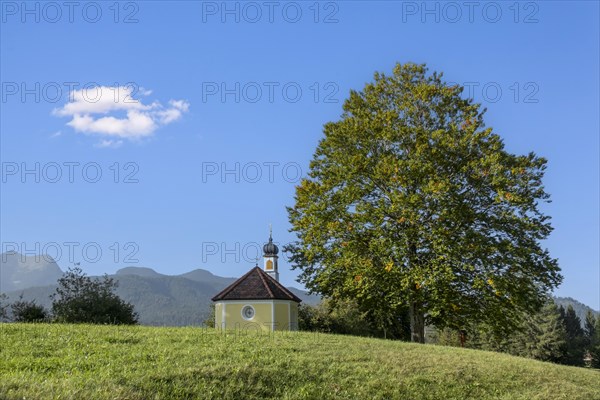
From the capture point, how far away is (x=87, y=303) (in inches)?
1174

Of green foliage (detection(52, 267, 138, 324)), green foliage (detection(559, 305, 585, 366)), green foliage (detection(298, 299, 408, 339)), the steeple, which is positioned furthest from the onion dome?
green foliage (detection(559, 305, 585, 366))

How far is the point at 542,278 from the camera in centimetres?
2772

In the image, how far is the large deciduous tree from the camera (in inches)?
1038

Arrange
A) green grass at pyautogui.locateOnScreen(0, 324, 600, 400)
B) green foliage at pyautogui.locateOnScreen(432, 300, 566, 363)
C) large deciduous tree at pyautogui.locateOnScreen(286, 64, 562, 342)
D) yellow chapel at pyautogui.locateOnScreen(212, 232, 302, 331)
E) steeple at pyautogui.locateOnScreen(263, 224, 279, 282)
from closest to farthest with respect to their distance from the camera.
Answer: green grass at pyautogui.locateOnScreen(0, 324, 600, 400) → large deciduous tree at pyautogui.locateOnScreen(286, 64, 562, 342) → yellow chapel at pyautogui.locateOnScreen(212, 232, 302, 331) → steeple at pyautogui.locateOnScreen(263, 224, 279, 282) → green foliage at pyautogui.locateOnScreen(432, 300, 566, 363)

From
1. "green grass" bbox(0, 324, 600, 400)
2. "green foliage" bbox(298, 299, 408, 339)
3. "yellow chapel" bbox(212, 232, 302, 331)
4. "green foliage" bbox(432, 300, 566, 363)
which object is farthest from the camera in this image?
"green foliage" bbox(432, 300, 566, 363)

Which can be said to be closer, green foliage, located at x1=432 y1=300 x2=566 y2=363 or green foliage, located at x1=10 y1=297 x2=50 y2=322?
green foliage, located at x1=10 y1=297 x2=50 y2=322

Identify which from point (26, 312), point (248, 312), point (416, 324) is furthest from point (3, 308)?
point (416, 324)

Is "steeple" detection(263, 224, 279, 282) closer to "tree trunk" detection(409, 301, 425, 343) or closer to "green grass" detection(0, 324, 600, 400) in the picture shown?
"tree trunk" detection(409, 301, 425, 343)

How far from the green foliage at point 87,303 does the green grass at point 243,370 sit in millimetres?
12221

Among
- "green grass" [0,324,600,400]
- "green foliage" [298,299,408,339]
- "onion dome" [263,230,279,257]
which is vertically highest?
"onion dome" [263,230,279,257]

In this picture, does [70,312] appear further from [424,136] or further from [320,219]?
[424,136]

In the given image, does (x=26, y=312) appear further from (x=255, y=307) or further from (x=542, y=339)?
(x=542, y=339)

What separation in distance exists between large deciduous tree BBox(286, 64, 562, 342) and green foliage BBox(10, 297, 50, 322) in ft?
47.3

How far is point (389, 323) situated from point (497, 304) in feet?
53.3
